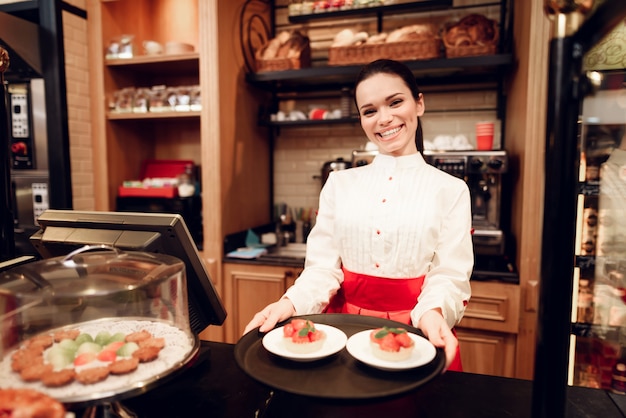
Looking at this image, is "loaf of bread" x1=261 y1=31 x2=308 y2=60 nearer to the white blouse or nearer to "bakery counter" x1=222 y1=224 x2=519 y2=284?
"bakery counter" x1=222 y1=224 x2=519 y2=284

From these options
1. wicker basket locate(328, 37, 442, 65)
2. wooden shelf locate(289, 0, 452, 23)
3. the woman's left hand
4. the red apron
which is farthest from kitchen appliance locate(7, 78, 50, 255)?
the woman's left hand

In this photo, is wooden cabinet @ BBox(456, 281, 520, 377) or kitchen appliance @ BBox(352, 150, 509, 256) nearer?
wooden cabinet @ BBox(456, 281, 520, 377)

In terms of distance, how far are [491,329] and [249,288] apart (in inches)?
57.0

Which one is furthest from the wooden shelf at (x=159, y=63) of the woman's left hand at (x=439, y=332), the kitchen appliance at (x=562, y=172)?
the kitchen appliance at (x=562, y=172)

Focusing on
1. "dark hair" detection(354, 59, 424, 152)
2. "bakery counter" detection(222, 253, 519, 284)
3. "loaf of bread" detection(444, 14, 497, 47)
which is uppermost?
"loaf of bread" detection(444, 14, 497, 47)

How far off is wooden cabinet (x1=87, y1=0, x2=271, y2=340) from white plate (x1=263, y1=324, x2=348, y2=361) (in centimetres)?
180

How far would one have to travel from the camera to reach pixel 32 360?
839 millimetres

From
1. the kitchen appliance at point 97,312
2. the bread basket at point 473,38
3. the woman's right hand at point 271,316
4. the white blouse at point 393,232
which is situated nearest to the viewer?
the kitchen appliance at point 97,312

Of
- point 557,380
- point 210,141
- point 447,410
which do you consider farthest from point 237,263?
point 557,380

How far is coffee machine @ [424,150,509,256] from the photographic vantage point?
2467mm

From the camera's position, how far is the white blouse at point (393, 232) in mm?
1510

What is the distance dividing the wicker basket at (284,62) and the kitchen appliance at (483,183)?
2.81 ft

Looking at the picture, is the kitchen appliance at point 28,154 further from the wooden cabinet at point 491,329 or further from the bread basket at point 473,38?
the wooden cabinet at point 491,329

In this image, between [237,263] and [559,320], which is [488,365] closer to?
[237,263]
